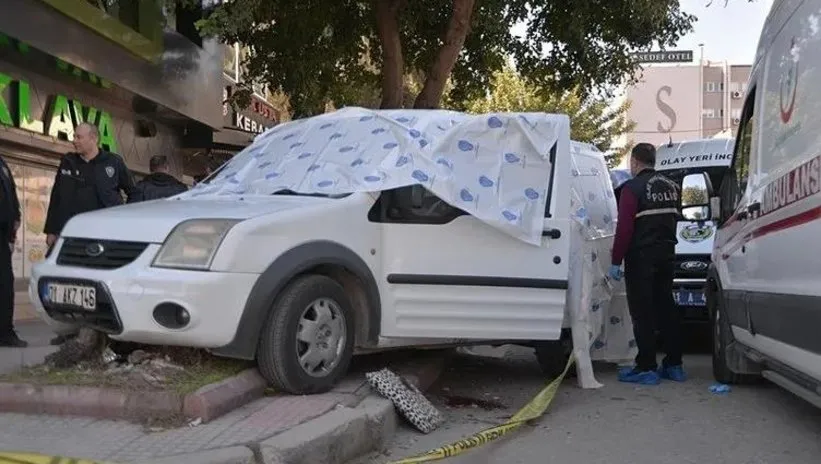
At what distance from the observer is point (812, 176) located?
381 cm

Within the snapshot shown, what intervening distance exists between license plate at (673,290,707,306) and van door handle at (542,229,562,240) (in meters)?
3.00

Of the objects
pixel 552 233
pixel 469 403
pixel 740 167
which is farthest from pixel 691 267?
pixel 469 403

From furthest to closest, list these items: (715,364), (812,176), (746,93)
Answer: (715,364)
(746,93)
(812,176)

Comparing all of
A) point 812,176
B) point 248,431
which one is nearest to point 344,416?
point 248,431

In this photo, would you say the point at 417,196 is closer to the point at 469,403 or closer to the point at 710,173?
the point at 469,403

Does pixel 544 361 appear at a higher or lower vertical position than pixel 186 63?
lower

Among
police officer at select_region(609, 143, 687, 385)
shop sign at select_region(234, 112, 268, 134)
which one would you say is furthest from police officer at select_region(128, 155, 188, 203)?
shop sign at select_region(234, 112, 268, 134)

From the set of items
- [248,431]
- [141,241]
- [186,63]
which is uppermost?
[186,63]

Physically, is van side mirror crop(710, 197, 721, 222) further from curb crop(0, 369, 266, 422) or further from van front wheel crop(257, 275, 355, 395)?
curb crop(0, 369, 266, 422)

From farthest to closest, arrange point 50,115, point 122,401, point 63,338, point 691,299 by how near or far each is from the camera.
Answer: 1. point 50,115
2. point 691,299
3. point 63,338
4. point 122,401

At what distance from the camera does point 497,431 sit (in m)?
4.94

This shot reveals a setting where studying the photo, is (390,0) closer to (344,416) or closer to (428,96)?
(428,96)

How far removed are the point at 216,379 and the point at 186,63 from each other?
34.9 feet

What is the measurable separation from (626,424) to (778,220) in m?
1.70
